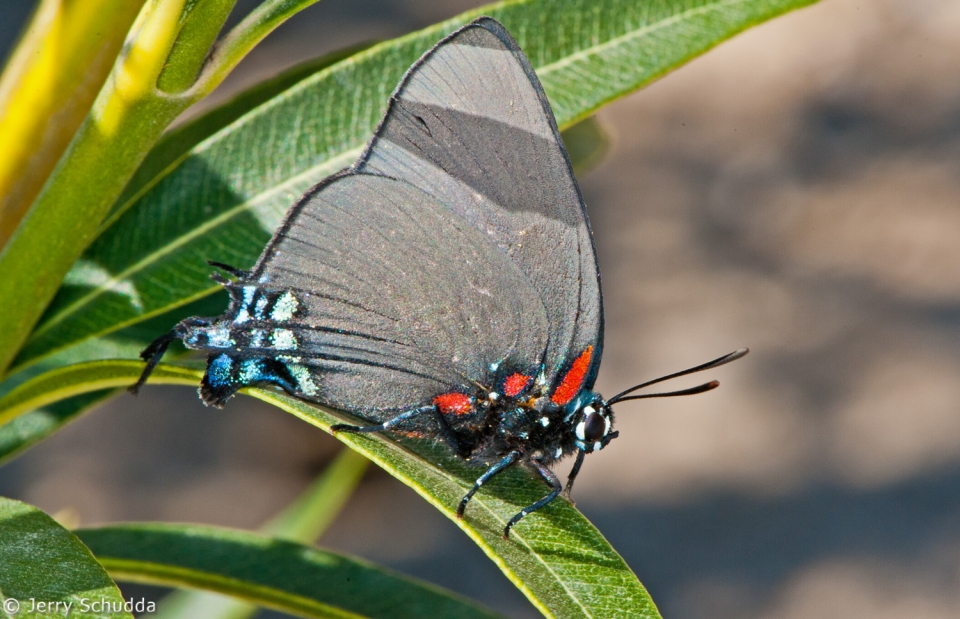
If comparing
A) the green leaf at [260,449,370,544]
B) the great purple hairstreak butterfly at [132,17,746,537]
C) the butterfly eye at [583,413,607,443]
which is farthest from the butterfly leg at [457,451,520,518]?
the green leaf at [260,449,370,544]

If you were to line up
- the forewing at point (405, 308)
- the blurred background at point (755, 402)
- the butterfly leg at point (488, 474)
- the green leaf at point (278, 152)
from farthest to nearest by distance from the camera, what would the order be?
the blurred background at point (755, 402) < the forewing at point (405, 308) < the green leaf at point (278, 152) < the butterfly leg at point (488, 474)

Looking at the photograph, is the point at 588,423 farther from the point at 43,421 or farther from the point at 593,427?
the point at 43,421

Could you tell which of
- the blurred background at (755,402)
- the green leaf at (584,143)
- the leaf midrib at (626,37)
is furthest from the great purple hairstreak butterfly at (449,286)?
the blurred background at (755,402)

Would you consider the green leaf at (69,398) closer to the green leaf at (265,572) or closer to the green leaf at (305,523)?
the green leaf at (265,572)

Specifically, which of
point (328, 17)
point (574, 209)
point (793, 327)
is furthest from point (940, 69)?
point (574, 209)

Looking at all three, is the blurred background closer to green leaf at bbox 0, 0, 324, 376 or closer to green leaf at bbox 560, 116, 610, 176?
green leaf at bbox 560, 116, 610, 176
